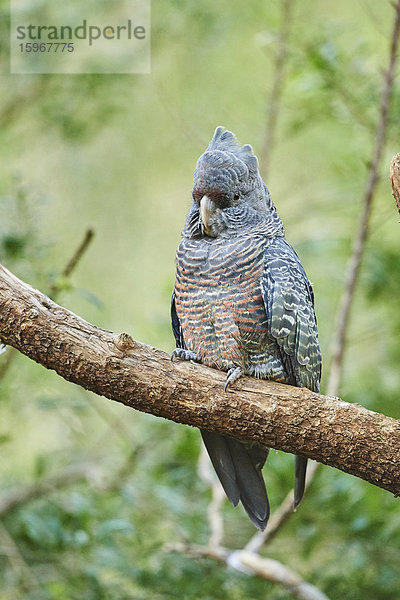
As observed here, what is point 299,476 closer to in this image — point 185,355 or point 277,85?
point 185,355

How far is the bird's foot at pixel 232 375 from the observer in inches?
107

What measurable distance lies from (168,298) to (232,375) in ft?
6.81

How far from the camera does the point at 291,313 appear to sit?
299 centimetres

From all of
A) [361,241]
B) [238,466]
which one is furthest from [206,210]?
[361,241]

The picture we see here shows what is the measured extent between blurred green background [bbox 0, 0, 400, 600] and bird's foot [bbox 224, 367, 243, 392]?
1.07 metres

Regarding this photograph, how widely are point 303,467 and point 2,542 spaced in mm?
1970

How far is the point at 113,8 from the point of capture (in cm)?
607

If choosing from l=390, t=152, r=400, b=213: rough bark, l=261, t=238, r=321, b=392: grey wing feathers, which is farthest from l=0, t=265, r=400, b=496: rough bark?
l=390, t=152, r=400, b=213: rough bark

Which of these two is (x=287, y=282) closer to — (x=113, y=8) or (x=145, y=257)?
(x=113, y=8)

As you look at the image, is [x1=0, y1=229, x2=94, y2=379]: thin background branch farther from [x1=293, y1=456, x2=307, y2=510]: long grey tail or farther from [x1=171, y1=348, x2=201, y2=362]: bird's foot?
[x1=293, y1=456, x2=307, y2=510]: long grey tail

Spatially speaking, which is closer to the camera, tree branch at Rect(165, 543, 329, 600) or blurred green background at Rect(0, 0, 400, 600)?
tree branch at Rect(165, 543, 329, 600)

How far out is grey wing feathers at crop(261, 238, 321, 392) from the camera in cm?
297

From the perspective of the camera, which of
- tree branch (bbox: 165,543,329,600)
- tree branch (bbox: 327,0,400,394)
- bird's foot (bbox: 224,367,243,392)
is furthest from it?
tree branch (bbox: 327,0,400,394)

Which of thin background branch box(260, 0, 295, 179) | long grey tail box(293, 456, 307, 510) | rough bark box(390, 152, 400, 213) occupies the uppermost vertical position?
thin background branch box(260, 0, 295, 179)
